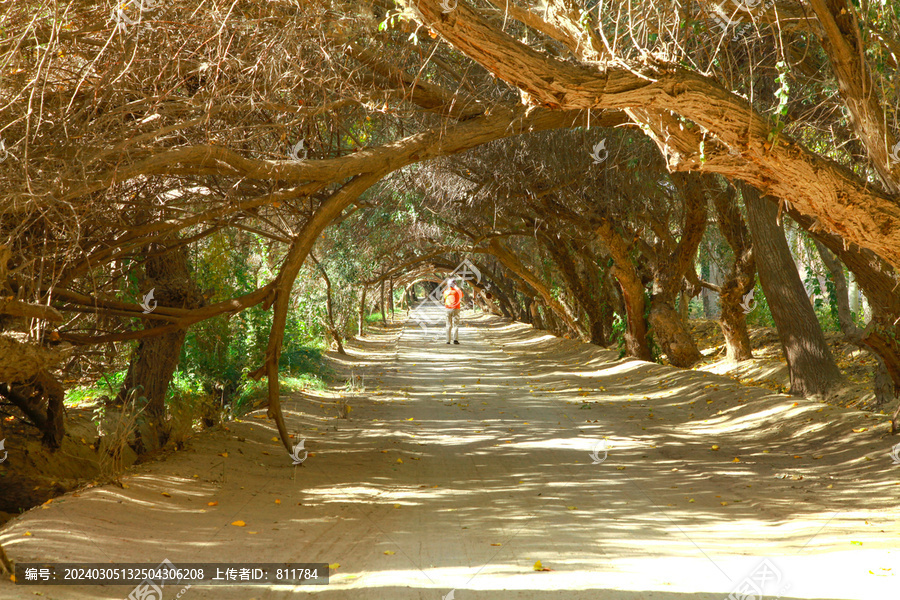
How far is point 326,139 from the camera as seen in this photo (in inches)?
336

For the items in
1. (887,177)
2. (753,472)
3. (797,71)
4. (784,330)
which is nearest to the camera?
(887,177)

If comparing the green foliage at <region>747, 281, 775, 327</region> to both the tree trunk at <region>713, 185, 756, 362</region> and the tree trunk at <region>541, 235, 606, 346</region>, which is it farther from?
the tree trunk at <region>541, 235, 606, 346</region>

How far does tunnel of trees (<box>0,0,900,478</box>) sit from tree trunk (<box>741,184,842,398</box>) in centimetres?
4

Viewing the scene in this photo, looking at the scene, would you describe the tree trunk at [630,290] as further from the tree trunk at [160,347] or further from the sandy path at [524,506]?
the tree trunk at [160,347]

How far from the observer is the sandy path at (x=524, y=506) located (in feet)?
14.1

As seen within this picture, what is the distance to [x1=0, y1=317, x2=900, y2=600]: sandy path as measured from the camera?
4309 millimetres

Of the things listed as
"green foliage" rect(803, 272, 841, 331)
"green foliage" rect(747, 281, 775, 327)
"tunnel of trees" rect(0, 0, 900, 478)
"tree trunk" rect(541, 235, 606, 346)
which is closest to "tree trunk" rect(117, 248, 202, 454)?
"tunnel of trees" rect(0, 0, 900, 478)

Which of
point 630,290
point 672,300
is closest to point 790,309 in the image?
point 672,300

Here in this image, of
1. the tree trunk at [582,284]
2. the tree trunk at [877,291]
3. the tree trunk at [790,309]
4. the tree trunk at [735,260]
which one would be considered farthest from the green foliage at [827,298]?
the tree trunk at [582,284]

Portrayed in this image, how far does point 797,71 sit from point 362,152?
5485mm

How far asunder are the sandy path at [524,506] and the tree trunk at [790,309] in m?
0.84

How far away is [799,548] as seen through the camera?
487cm

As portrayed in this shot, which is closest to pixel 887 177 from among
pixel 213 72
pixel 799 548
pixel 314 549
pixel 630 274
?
pixel 799 548

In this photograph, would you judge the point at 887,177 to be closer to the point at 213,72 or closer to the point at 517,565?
the point at 517,565
